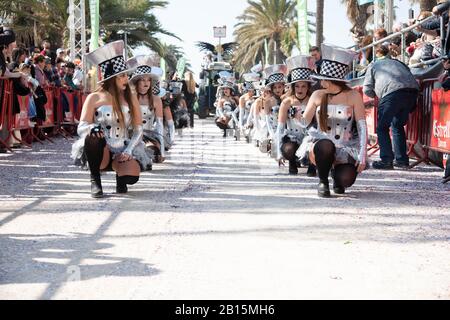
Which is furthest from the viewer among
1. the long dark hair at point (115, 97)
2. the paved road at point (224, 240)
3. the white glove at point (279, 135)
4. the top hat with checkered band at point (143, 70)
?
the top hat with checkered band at point (143, 70)

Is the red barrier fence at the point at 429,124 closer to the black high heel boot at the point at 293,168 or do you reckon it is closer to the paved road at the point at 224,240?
the paved road at the point at 224,240

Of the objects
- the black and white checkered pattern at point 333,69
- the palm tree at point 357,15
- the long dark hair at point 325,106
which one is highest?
the palm tree at point 357,15

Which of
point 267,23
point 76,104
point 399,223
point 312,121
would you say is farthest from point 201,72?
point 399,223

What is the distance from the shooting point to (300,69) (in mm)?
11789

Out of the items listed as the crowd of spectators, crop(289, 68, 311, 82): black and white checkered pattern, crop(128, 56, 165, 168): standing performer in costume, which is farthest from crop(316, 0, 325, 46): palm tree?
crop(128, 56, 165, 168): standing performer in costume

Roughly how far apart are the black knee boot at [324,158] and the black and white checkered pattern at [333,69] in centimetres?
72

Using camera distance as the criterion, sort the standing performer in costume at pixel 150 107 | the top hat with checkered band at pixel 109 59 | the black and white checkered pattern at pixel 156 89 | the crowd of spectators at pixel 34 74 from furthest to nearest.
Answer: the crowd of spectators at pixel 34 74 < the black and white checkered pattern at pixel 156 89 < the standing performer in costume at pixel 150 107 < the top hat with checkered band at pixel 109 59

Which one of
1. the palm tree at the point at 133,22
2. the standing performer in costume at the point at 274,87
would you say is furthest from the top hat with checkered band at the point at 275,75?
the palm tree at the point at 133,22

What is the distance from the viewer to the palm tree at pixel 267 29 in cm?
5128

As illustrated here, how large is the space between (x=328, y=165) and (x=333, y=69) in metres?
1.03

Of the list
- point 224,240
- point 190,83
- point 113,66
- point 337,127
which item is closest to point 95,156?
point 113,66

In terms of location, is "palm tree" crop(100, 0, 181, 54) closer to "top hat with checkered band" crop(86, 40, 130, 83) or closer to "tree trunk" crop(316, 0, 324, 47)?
"tree trunk" crop(316, 0, 324, 47)

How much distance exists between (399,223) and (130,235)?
2290mm

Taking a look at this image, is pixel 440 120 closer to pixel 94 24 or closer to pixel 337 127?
pixel 337 127
